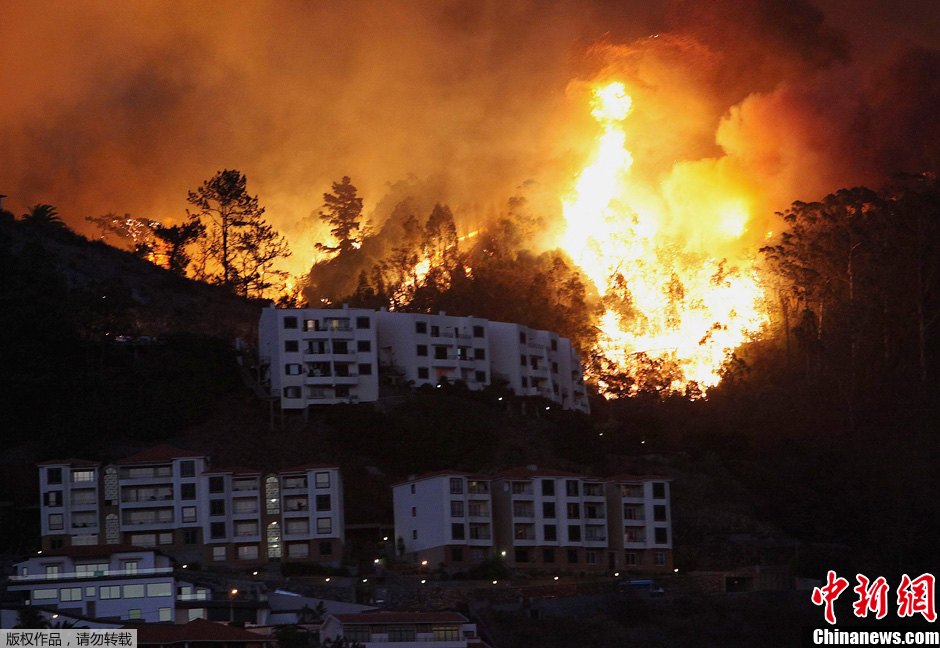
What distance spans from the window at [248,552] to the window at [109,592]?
10.4 m

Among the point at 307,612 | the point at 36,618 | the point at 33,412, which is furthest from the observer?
the point at 33,412

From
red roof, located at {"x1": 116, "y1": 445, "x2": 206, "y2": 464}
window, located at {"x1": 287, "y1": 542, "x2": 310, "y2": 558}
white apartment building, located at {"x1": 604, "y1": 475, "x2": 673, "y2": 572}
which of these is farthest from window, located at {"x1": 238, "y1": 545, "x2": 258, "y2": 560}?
white apartment building, located at {"x1": 604, "y1": 475, "x2": 673, "y2": 572}

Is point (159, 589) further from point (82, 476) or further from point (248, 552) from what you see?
point (82, 476)

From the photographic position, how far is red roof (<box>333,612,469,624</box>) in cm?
5788

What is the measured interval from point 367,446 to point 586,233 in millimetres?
36103

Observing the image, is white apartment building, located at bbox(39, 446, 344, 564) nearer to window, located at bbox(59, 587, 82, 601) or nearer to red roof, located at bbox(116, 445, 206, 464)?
red roof, located at bbox(116, 445, 206, 464)

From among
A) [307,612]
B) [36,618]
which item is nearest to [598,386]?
[307,612]

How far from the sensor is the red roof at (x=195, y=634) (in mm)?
53562

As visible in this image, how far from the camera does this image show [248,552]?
70.1 meters

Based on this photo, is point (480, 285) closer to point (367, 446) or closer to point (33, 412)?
point (367, 446)

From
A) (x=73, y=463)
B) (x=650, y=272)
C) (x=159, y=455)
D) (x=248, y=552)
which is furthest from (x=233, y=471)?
(x=650, y=272)

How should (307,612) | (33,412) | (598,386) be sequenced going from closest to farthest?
(307,612), (33,412), (598,386)

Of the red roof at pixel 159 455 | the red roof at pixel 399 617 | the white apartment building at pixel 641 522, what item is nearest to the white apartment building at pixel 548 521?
the white apartment building at pixel 641 522

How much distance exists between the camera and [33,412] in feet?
258
